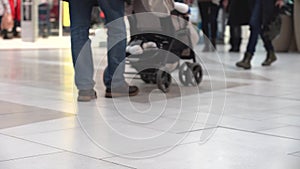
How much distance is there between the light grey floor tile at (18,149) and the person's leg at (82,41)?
1650 millimetres

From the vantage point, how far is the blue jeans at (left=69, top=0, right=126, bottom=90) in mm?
5539

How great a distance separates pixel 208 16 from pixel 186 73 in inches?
233

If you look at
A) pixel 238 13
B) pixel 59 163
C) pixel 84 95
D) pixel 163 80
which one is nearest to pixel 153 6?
pixel 163 80

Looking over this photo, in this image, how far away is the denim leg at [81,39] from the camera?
5535 millimetres

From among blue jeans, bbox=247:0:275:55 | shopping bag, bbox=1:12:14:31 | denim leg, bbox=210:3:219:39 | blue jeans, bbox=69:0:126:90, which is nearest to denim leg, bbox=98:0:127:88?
blue jeans, bbox=69:0:126:90

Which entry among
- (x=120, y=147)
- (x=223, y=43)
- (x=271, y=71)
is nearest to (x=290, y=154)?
(x=120, y=147)

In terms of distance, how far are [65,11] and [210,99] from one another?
1139 centimetres

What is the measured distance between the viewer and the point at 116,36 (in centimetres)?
557

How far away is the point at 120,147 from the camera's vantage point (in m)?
3.77

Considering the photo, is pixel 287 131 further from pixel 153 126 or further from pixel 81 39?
pixel 81 39

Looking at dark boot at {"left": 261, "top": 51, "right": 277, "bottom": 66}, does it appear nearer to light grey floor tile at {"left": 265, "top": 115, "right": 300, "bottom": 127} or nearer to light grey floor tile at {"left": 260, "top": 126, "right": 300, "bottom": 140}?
light grey floor tile at {"left": 265, "top": 115, "right": 300, "bottom": 127}

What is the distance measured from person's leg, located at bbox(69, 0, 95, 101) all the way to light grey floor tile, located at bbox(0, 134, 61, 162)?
5.41 feet

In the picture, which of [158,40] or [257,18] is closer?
[158,40]

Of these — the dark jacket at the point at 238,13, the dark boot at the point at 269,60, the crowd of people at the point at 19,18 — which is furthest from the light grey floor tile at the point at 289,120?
the crowd of people at the point at 19,18
